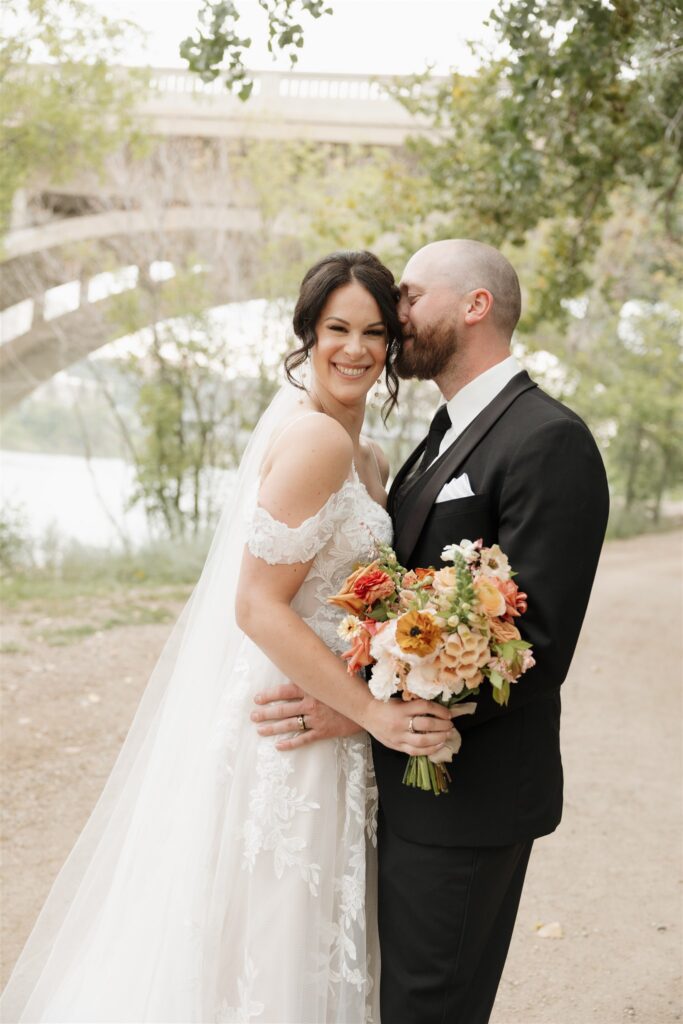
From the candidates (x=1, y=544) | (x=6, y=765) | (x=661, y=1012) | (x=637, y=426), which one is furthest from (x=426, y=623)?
(x=637, y=426)

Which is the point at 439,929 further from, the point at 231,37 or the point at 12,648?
the point at 12,648

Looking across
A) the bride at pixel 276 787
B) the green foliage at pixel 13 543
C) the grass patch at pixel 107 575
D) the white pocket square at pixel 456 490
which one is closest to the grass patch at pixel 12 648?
the grass patch at pixel 107 575

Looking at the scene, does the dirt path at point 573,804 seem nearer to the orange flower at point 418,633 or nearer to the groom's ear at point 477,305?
the orange flower at point 418,633

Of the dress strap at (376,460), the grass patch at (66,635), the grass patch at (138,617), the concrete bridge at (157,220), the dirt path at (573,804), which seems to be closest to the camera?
the dress strap at (376,460)

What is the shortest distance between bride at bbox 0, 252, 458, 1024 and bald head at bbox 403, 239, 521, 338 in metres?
0.14

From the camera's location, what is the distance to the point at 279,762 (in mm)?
2672

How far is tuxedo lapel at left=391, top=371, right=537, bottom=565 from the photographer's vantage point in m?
2.53

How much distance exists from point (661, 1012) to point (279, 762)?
2.15 meters

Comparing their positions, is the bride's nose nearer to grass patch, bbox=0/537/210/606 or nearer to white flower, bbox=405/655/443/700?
white flower, bbox=405/655/443/700

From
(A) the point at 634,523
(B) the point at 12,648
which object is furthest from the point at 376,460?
(A) the point at 634,523

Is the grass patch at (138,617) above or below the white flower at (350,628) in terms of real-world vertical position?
below

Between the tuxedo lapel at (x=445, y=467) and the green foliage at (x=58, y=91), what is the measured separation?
733 centimetres

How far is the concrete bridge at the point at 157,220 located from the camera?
530 inches

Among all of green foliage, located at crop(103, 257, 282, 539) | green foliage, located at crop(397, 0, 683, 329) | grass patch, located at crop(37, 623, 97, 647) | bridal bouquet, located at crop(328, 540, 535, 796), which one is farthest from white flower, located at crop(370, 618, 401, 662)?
green foliage, located at crop(103, 257, 282, 539)
